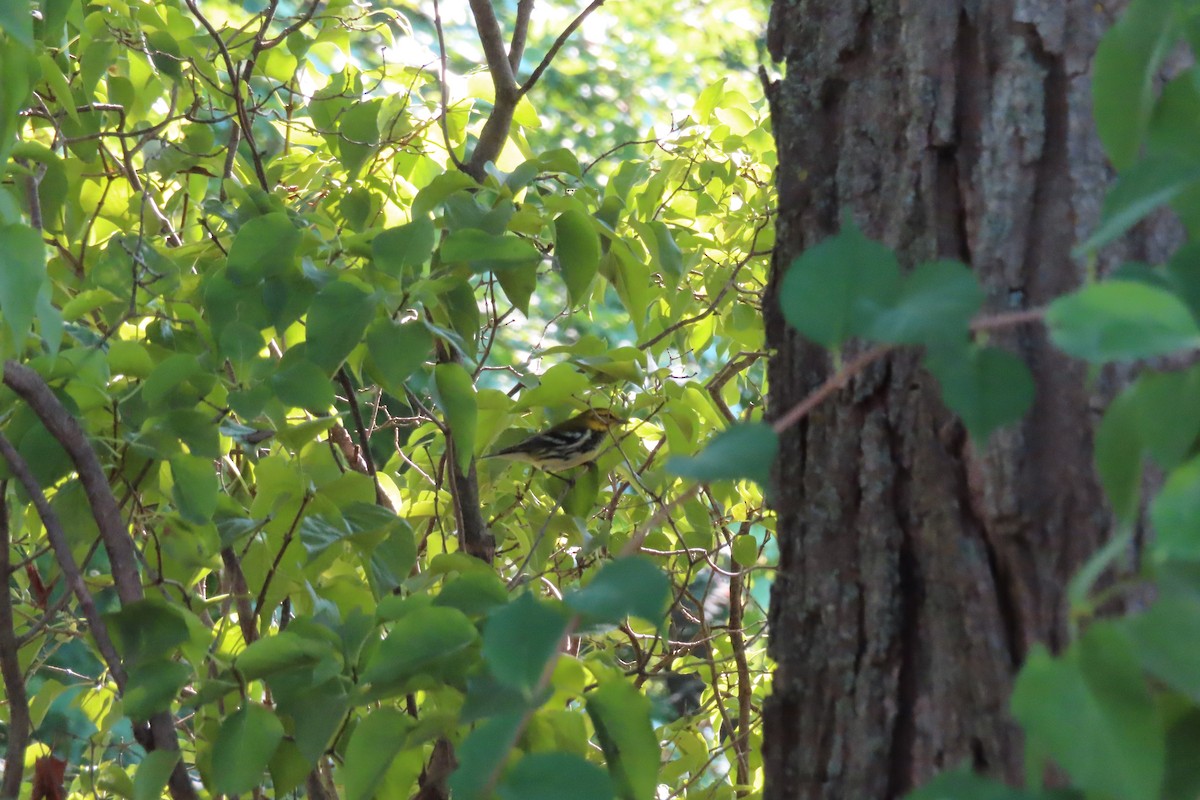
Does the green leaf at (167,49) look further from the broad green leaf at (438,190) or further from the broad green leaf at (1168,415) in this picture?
the broad green leaf at (1168,415)

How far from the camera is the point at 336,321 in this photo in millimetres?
985

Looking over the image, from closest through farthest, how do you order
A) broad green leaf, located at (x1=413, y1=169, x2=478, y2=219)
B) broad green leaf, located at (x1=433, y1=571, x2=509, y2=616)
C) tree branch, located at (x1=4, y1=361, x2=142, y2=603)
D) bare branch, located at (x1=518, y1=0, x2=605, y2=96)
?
broad green leaf, located at (x1=433, y1=571, x2=509, y2=616), tree branch, located at (x1=4, y1=361, x2=142, y2=603), broad green leaf, located at (x1=413, y1=169, x2=478, y2=219), bare branch, located at (x1=518, y1=0, x2=605, y2=96)

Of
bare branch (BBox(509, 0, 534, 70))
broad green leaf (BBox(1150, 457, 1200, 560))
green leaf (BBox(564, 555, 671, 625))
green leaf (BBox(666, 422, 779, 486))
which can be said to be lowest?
broad green leaf (BBox(1150, 457, 1200, 560))

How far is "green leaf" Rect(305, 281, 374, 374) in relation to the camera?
982 millimetres

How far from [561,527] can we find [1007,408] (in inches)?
45.8

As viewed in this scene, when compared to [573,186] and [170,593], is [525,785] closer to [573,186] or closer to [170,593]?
[170,593]

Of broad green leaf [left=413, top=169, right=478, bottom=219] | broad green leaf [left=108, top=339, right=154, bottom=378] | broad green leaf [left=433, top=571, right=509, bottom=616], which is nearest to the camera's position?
broad green leaf [left=433, top=571, right=509, bottom=616]

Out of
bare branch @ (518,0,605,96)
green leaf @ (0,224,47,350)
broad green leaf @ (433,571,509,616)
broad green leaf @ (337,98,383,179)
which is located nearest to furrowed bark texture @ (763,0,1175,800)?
broad green leaf @ (433,571,509,616)

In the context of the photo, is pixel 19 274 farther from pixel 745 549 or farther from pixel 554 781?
pixel 745 549

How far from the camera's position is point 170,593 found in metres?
1.48

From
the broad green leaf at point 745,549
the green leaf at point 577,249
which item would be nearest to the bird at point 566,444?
the broad green leaf at point 745,549

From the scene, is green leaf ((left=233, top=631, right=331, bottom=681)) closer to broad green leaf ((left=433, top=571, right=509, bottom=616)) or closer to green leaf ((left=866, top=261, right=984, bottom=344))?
broad green leaf ((left=433, top=571, right=509, bottom=616))

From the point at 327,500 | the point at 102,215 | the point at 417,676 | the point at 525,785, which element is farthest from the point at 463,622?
the point at 102,215

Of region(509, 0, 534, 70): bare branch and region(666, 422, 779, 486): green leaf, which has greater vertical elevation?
region(509, 0, 534, 70): bare branch
